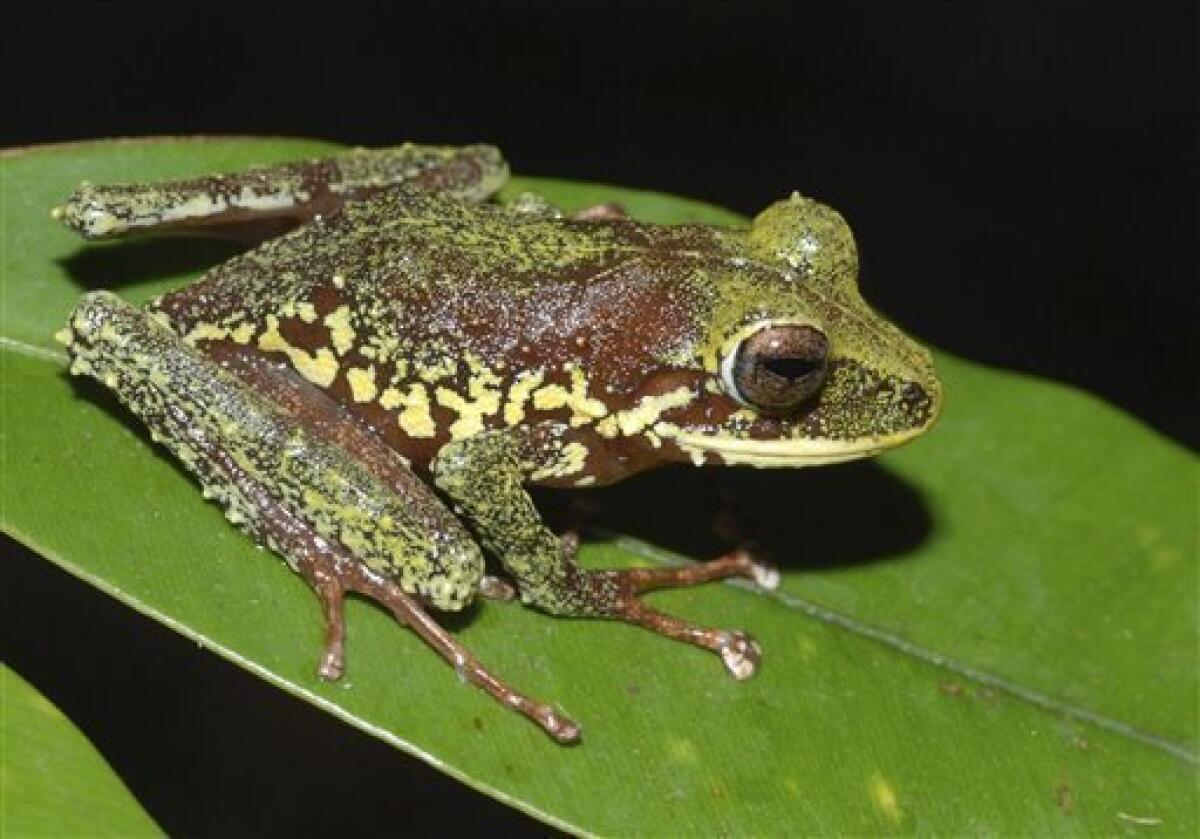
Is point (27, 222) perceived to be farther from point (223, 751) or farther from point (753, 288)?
point (223, 751)

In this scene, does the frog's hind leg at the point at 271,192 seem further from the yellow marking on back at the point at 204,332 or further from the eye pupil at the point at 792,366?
the eye pupil at the point at 792,366

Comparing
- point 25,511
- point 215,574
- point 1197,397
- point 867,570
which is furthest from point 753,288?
point 1197,397

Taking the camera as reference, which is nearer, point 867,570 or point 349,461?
point 349,461

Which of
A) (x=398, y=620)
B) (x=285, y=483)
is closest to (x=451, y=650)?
(x=398, y=620)

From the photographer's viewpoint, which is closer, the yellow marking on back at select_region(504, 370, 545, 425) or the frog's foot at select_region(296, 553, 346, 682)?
the frog's foot at select_region(296, 553, 346, 682)

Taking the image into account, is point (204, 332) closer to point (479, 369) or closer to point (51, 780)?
point (479, 369)

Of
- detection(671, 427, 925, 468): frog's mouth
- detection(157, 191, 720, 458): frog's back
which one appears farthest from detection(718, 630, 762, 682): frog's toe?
detection(157, 191, 720, 458): frog's back

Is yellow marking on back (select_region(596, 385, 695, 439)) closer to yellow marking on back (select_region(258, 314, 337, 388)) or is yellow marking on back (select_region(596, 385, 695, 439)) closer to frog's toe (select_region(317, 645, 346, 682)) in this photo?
yellow marking on back (select_region(258, 314, 337, 388))

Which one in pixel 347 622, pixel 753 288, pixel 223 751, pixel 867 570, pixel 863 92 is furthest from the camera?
pixel 863 92
